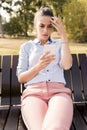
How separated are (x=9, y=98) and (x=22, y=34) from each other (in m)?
25.0

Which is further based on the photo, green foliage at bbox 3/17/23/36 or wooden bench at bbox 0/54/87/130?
green foliage at bbox 3/17/23/36

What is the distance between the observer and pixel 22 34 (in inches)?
1142

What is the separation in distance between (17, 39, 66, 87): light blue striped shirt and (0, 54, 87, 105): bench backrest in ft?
1.98

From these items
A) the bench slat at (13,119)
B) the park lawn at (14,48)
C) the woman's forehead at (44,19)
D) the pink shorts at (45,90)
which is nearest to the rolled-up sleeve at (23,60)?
the pink shorts at (45,90)

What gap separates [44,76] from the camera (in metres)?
3.64

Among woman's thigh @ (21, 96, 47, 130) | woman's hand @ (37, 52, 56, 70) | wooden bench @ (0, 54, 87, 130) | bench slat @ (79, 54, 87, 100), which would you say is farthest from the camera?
bench slat @ (79, 54, 87, 100)

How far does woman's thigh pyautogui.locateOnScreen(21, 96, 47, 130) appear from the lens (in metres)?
3.09

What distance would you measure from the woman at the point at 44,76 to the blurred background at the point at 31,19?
651 inches

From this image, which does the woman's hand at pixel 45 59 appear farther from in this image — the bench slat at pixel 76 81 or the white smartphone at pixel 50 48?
the bench slat at pixel 76 81

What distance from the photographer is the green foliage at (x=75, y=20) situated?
23484 millimetres

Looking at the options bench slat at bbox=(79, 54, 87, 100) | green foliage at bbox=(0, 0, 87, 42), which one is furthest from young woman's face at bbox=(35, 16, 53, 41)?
green foliage at bbox=(0, 0, 87, 42)

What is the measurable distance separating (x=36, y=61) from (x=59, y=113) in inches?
30.8

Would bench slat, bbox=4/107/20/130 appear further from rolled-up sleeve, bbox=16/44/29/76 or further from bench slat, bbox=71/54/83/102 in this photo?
bench slat, bbox=71/54/83/102

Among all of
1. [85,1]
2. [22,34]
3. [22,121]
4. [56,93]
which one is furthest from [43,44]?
[22,34]
